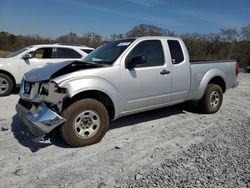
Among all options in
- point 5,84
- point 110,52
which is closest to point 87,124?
point 110,52

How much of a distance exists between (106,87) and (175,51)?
78.8 inches

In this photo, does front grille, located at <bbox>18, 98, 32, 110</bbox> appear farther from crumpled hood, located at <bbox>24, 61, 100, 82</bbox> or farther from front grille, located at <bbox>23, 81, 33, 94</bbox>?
crumpled hood, located at <bbox>24, 61, 100, 82</bbox>

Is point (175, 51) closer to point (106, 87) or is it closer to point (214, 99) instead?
point (214, 99)

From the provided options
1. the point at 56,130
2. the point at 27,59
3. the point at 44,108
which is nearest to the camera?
the point at 44,108

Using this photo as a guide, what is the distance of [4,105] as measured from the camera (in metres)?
6.84

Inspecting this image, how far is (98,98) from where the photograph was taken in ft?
14.3

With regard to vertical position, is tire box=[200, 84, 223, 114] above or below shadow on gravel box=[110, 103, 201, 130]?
above

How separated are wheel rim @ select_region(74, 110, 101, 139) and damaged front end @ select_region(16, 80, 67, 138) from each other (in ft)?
1.06

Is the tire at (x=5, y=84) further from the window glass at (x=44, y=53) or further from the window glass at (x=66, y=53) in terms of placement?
the window glass at (x=66, y=53)

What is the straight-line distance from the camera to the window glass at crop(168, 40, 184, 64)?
17.2 feet

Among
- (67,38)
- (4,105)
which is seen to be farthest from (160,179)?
(67,38)

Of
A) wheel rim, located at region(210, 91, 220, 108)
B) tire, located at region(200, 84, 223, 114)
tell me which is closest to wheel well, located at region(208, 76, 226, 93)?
tire, located at region(200, 84, 223, 114)

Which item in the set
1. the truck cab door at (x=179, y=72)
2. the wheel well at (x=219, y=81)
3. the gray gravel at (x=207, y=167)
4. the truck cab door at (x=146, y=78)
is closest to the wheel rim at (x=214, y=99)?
the wheel well at (x=219, y=81)

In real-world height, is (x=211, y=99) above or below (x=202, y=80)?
below
